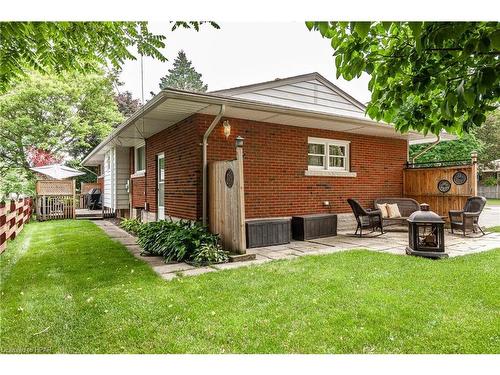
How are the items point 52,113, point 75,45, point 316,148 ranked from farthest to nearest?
1. point 52,113
2. point 316,148
3. point 75,45

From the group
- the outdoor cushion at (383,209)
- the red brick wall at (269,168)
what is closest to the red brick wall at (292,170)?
the red brick wall at (269,168)

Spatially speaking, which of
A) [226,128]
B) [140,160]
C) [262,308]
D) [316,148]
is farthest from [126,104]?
[262,308]

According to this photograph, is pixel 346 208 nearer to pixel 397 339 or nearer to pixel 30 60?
pixel 397 339

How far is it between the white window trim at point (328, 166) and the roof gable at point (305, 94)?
983 mm

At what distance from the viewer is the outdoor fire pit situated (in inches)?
207

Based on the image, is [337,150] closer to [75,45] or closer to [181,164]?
[181,164]

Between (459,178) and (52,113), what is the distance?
50.8ft

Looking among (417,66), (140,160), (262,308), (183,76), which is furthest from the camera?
(183,76)

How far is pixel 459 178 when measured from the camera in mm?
8828

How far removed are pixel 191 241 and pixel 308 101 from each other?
5.59m

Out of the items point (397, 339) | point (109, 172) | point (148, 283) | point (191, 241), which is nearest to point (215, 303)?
point (148, 283)

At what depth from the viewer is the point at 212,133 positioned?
6.77 meters

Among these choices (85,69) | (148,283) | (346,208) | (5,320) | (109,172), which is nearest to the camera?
(5,320)
